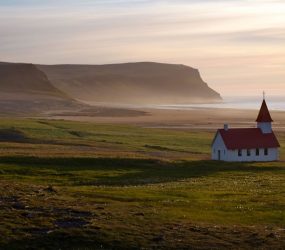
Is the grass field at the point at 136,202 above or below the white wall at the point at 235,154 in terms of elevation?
below

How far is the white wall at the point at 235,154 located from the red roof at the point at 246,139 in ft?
1.84

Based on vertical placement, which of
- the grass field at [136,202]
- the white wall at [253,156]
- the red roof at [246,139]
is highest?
the red roof at [246,139]

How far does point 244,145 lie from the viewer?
79562 mm

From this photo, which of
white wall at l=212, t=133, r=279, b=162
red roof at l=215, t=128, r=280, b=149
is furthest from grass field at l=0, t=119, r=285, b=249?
red roof at l=215, t=128, r=280, b=149

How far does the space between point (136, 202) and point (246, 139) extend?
4356cm

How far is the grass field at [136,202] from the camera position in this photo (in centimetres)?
2933

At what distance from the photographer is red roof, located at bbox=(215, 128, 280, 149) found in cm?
7912

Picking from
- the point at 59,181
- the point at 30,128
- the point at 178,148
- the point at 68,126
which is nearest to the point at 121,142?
the point at 178,148

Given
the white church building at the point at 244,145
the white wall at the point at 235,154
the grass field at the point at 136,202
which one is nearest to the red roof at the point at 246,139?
the white church building at the point at 244,145

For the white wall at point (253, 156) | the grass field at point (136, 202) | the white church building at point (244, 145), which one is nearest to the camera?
the grass field at point (136, 202)

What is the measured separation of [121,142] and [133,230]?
67595 mm

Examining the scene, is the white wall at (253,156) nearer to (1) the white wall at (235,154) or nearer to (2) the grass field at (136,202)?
(1) the white wall at (235,154)

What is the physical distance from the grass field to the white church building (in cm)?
495

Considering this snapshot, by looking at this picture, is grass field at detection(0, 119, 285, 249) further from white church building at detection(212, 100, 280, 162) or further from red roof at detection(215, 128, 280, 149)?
red roof at detection(215, 128, 280, 149)
